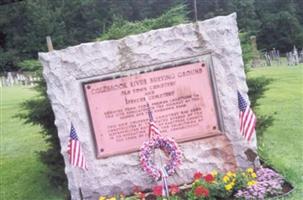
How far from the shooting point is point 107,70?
7.11 metres

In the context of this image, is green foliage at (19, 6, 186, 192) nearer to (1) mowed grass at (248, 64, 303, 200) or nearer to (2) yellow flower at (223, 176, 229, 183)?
(2) yellow flower at (223, 176, 229, 183)

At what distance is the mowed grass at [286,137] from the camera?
7.26 m

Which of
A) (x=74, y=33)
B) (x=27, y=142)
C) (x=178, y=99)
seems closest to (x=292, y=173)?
(x=178, y=99)

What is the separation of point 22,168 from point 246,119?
4487 millimetres

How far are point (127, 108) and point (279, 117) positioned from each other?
5252mm

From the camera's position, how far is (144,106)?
707 cm

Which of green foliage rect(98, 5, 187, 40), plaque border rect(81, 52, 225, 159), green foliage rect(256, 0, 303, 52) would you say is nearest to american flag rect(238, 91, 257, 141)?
plaque border rect(81, 52, 225, 159)

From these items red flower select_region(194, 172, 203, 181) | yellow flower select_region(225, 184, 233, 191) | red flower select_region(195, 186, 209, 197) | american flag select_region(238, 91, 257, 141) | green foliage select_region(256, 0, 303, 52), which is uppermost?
green foliage select_region(256, 0, 303, 52)

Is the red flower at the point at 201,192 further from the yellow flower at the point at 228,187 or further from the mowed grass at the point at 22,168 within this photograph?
the mowed grass at the point at 22,168

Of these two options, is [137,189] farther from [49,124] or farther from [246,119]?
[49,124]

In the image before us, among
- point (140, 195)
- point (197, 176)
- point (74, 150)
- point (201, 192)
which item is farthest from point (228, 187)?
point (74, 150)

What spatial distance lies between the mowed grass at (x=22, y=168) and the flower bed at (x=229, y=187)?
70.6 inches

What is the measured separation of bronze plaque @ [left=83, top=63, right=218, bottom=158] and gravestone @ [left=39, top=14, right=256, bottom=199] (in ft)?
0.04

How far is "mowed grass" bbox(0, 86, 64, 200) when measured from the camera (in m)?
8.30
